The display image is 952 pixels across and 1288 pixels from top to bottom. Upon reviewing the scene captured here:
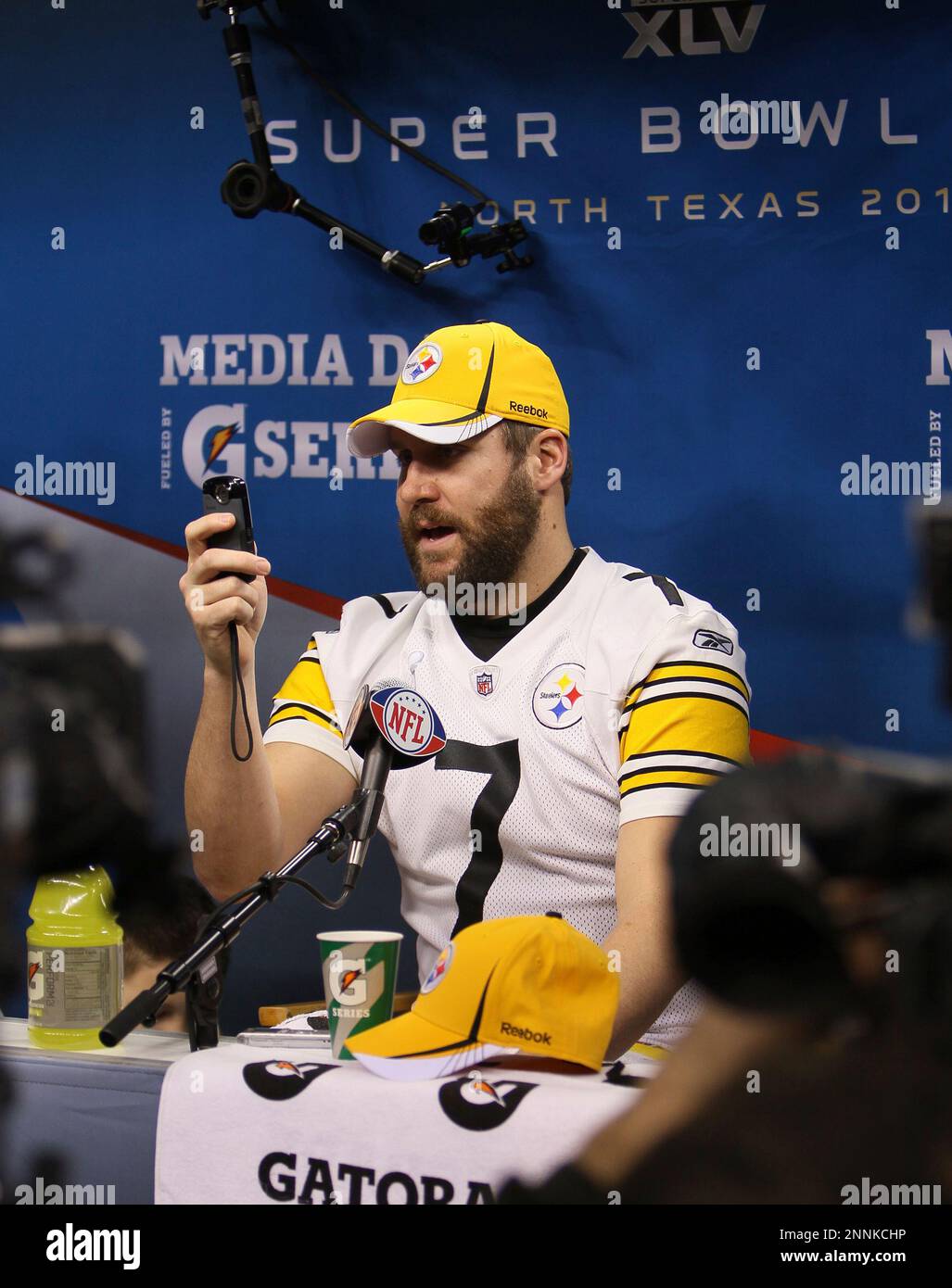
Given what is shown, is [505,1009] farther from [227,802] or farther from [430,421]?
[430,421]

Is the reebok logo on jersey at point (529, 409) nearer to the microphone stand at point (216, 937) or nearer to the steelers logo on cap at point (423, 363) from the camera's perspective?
the steelers logo on cap at point (423, 363)

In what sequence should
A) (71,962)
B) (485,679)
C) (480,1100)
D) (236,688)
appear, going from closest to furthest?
(480,1100), (71,962), (236,688), (485,679)

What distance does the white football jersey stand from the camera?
1.56 meters

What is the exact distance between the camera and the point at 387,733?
124cm

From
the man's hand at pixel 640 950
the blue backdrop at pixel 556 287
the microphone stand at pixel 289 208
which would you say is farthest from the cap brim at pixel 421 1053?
the microphone stand at pixel 289 208

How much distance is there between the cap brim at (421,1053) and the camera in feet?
3.39

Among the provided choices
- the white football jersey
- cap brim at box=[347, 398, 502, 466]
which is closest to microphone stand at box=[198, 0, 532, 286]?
cap brim at box=[347, 398, 502, 466]

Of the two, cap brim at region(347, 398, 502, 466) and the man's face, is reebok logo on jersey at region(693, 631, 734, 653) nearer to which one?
the man's face

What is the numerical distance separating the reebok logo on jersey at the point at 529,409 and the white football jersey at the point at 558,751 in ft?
0.95

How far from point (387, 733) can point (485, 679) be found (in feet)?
1.43

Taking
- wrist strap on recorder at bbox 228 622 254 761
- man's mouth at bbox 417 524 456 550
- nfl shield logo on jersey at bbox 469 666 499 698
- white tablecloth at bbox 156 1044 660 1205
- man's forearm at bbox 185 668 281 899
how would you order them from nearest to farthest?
white tablecloth at bbox 156 1044 660 1205, wrist strap on recorder at bbox 228 622 254 761, man's forearm at bbox 185 668 281 899, nfl shield logo on jersey at bbox 469 666 499 698, man's mouth at bbox 417 524 456 550

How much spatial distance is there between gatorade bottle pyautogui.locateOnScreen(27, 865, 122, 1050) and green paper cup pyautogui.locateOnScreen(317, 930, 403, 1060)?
24 centimetres

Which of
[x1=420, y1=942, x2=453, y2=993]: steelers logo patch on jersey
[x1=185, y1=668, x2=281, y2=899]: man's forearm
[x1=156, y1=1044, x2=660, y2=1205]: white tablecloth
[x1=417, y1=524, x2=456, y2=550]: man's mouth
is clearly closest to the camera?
[x1=156, y1=1044, x2=660, y2=1205]: white tablecloth

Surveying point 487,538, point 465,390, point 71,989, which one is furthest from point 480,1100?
point 465,390
